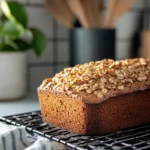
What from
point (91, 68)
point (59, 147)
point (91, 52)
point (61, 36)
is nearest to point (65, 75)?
point (91, 68)

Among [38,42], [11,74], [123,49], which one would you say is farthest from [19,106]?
[123,49]

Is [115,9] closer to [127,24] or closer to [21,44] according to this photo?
[127,24]

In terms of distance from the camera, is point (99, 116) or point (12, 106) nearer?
point (99, 116)

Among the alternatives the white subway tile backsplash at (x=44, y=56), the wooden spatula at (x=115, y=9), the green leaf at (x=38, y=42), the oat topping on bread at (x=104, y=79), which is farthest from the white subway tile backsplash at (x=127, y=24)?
the oat topping on bread at (x=104, y=79)

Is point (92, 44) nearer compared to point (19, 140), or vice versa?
point (19, 140)

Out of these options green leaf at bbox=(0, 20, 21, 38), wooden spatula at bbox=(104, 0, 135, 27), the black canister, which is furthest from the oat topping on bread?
wooden spatula at bbox=(104, 0, 135, 27)

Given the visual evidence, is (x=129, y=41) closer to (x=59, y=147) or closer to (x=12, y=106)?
(x=12, y=106)
